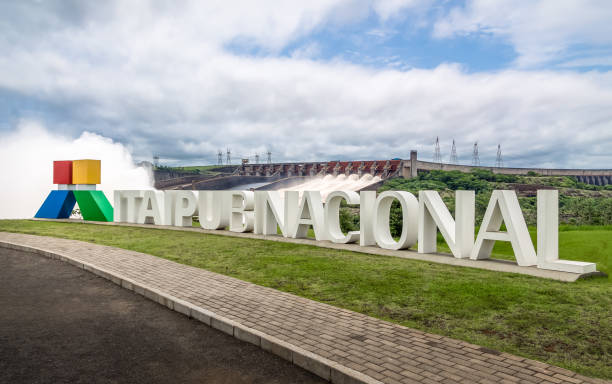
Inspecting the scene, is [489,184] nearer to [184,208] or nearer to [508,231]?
[184,208]

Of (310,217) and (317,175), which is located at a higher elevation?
(317,175)

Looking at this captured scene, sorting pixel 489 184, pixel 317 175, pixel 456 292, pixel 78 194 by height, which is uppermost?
pixel 317 175

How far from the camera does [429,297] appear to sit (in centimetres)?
727

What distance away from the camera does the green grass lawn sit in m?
5.33


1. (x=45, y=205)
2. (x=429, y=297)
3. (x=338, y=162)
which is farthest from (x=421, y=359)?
(x=338, y=162)

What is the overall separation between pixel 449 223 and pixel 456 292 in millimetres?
4091

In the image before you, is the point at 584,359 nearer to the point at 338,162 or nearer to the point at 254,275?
the point at 254,275

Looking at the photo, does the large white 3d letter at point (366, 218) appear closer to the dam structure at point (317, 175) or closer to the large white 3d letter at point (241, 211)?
the large white 3d letter at point (241, 211)

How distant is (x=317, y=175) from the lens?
84.8 meters

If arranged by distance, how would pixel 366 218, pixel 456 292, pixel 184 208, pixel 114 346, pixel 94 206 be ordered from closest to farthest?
pixel 114 346 → pixel 456 292 → pixel 366 218 → pixel 184 208 → pixel 94 206

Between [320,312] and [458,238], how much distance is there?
5.86m

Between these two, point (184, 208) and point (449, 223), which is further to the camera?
point (184, 208)

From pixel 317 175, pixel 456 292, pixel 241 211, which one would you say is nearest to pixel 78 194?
pixel 241 211

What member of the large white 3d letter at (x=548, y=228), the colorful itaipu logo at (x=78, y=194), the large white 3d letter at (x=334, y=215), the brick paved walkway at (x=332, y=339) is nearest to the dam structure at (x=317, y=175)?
the colorful itaipu logo at (x=78, y=194)
